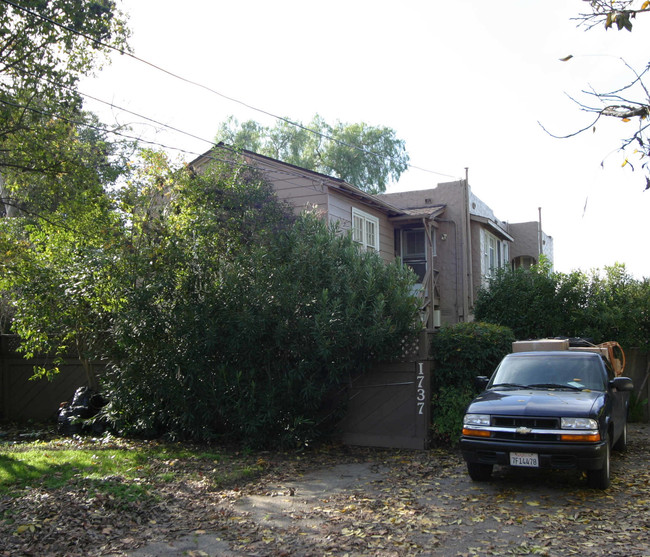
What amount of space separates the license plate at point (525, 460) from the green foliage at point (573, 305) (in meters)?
7.70

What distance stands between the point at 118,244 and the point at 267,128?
32706 millimetres

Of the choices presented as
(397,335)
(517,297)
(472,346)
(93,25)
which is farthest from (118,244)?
(517,297)

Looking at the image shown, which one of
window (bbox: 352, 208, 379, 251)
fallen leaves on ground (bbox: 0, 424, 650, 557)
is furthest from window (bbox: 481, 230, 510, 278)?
fallen leaves on ground (bbox: 0, 424, 650, 557)

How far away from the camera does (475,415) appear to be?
742 centimetres

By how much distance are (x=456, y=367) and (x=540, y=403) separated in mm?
2937

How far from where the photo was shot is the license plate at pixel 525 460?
6883mm

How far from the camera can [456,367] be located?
33.3 feet

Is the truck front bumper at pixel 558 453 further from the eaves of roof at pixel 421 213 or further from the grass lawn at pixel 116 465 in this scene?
Result: the eaves of roof at pixel 421 213

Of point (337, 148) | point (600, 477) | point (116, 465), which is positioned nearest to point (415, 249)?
point (600, 477)

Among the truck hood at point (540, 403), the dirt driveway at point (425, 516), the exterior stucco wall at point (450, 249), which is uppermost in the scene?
the exterior stucco wall at point (450, 249)

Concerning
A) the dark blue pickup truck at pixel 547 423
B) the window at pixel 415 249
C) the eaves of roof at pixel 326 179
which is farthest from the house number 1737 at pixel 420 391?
the window at pixel 415 249

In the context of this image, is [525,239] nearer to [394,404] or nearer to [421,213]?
[421,213]

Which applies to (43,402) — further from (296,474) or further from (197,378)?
(296,474)

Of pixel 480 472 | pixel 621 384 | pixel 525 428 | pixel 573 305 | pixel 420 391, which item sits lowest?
pixel 480 472
